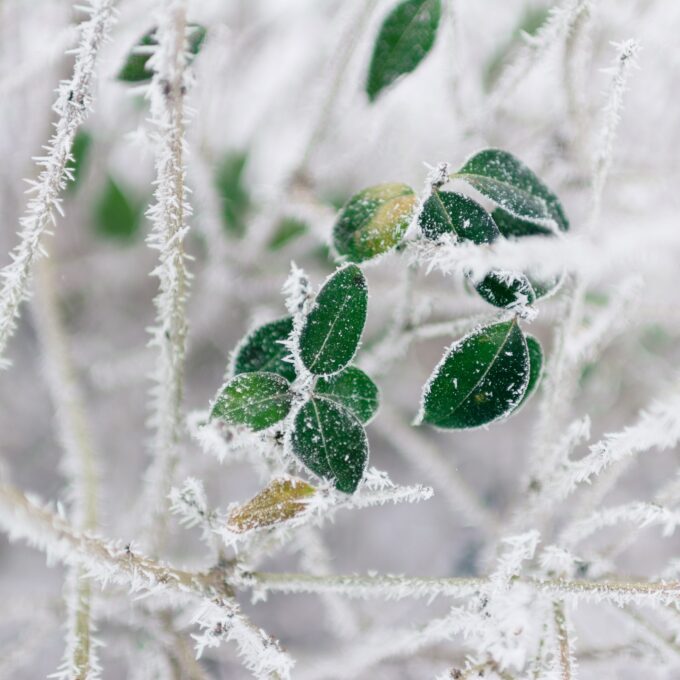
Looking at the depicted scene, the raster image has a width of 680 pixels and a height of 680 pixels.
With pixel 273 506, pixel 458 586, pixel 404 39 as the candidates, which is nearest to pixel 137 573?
pixel 273 506

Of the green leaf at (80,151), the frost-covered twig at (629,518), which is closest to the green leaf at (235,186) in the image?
the green leaf at (80,151)

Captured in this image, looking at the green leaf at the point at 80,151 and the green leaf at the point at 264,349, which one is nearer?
the green leaf at the point at 264,349

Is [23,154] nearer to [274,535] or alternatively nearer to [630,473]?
[274,535]

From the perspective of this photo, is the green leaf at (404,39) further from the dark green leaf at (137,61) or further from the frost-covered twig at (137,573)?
the frost-covered twig at (137,573)

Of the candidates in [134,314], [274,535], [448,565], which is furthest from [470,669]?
[134,314]

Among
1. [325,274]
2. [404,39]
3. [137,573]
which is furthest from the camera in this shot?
[325,274]

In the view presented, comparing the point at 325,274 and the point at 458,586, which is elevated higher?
the point at 325,274

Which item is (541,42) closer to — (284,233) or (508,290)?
(508,290)
